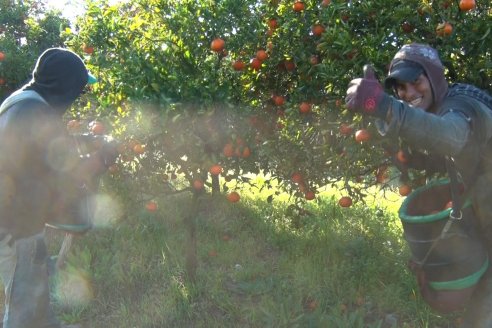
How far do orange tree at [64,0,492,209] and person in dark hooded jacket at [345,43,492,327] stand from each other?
62cm

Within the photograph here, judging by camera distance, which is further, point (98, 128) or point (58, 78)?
point (98, 128)

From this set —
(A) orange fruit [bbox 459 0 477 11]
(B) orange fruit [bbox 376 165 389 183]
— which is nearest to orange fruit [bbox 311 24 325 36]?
(A) orange fruit [bbox 459 0 477 11]

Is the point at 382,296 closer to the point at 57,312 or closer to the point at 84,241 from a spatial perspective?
the point at 57,312

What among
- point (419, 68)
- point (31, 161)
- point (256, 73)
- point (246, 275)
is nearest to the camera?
point (419, 68)

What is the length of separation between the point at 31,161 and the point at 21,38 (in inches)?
206

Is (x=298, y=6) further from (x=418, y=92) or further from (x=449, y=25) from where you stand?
(x=418, y=92)

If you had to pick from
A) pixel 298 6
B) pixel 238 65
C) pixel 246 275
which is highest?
pixel 298 6

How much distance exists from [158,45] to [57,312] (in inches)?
89.1

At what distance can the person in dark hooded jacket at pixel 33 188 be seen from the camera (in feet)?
7.78

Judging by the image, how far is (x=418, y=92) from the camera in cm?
205

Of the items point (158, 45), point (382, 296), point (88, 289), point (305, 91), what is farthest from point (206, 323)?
point (158, 45)

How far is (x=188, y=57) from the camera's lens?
3.25m

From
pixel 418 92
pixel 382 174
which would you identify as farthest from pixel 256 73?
pixel 418 92

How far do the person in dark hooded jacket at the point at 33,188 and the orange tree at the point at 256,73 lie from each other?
0.67 metres
